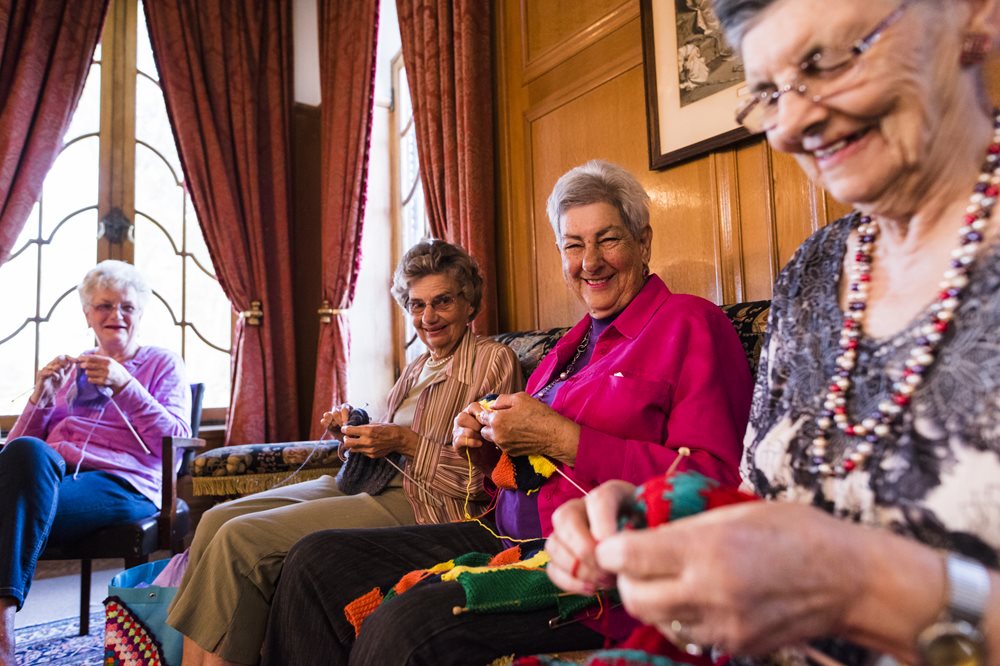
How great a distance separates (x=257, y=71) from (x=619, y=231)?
3327 millimetres

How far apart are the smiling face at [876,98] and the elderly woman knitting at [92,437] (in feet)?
7.35

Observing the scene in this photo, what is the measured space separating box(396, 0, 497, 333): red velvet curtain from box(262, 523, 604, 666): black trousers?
1347 millimetres

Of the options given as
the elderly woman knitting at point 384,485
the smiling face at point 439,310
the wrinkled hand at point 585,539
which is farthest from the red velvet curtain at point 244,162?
the wrinkled hand at point 585,539

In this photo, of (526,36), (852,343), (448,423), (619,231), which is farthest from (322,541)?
(526,36)

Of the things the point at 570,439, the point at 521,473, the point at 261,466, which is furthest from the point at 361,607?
the point at 261,466

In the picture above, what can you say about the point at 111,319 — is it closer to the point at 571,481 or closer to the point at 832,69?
the point at 571,481

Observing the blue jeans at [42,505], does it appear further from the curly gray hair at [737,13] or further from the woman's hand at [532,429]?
the curly gray hair at [737,13]

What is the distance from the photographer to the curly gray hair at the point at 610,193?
1533 millimetres

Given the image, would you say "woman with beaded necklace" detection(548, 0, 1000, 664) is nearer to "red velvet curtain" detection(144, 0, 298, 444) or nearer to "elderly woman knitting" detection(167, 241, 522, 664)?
"elderly woman knitting" detection(167, 241, 522, 664)

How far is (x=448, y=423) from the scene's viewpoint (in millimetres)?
1878

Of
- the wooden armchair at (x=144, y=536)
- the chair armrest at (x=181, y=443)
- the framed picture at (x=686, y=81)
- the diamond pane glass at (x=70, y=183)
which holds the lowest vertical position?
the wooden armchair at (x=144, y=536)

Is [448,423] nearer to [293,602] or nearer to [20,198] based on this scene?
[293,602]

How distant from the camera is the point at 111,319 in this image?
259 cm

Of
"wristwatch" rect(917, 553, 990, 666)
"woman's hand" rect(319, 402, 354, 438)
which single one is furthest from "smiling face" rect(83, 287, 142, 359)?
"wristwatch" rect(917, 553, 990, 666)
